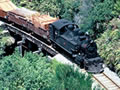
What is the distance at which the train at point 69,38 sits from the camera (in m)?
20.6

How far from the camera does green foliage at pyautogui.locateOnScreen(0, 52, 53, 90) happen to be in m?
14.0

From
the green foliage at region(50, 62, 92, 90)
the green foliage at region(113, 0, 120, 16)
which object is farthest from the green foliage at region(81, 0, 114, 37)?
the green foliage at region(50, 62, 92, 90)

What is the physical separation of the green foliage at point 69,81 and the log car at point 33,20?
12285mm

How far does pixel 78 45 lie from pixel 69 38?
1.30m

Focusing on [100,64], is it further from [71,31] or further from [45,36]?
[45,36]

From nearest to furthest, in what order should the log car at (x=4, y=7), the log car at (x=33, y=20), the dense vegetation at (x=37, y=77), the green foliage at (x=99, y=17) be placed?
1. the dense vegetation at (x=37, y=77)
2. the log car at (x=33, y=20)
3. the green foliage at (x=99, y=17)
4. the log car at (x=4, y=7)

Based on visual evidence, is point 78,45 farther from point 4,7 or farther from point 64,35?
point 4,7

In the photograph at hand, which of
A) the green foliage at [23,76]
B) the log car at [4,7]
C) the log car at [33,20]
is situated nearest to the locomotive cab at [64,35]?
the log car at [33,20]

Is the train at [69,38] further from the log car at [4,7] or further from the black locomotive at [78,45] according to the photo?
the log car at [4,7]

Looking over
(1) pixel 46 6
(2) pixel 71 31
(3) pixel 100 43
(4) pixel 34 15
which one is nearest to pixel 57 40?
(2) pixel 71 31

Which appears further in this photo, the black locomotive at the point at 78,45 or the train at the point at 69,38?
the train at the point at 69,38

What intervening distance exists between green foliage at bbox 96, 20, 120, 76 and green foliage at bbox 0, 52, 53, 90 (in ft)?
27.4

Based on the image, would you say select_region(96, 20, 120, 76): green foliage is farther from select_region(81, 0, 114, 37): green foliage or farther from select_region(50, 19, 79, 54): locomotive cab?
select_region(50, 19, 79, 54): locomotive cab

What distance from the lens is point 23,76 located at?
46.9 feet
